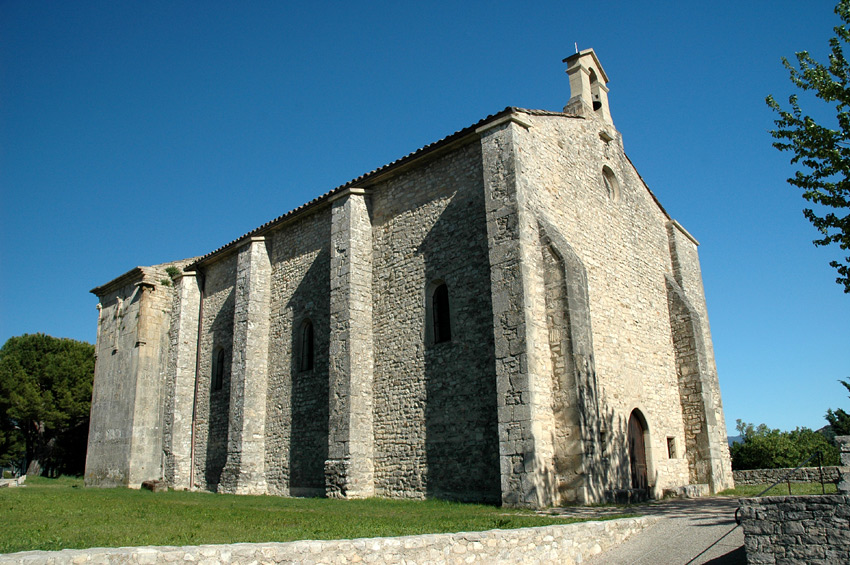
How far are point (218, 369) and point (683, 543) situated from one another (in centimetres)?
1666

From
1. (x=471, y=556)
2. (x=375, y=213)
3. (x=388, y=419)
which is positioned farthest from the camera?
(x=375, y=213)

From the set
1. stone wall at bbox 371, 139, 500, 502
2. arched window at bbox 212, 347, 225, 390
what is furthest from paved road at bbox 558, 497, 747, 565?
arched window at bbox 212, 347, 225, 390

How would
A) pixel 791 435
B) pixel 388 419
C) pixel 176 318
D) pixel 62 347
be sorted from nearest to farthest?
1. pixel 388 419
2. pixel 176 318
3. pixel 791 435
4. pixel 62 347

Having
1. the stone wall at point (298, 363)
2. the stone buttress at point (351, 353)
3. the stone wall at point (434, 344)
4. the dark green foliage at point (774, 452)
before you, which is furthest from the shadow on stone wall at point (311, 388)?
the dark green foliage at point (774, 452)

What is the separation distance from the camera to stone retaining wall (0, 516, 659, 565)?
17.8ft

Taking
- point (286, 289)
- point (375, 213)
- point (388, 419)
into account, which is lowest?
point (388, 419)

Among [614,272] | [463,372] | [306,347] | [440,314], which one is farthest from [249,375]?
[614,272]

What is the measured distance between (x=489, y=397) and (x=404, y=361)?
2.77m

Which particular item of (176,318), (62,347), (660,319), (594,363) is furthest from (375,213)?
(62,347)

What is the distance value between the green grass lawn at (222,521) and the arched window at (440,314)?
3.78 metres

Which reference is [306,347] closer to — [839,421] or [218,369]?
[218,369]

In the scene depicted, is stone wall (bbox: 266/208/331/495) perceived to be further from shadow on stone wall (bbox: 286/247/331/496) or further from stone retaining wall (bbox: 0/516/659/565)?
stone retaining wall (bbox: 0/516/659/565)

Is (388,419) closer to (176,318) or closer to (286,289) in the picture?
(286,289)

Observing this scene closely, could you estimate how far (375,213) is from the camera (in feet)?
56.2
